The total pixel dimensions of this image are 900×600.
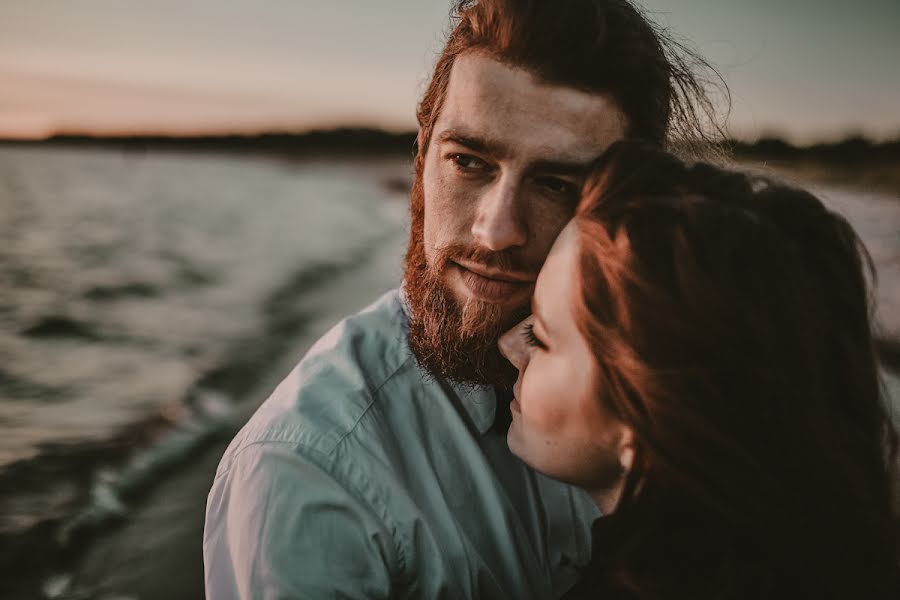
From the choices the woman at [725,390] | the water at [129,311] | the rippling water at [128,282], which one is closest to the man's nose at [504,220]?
the woman at [725,390]

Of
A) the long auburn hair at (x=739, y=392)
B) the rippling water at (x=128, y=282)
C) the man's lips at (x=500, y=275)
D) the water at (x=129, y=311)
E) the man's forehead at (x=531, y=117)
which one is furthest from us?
the rippling water at (x=128, y=282)

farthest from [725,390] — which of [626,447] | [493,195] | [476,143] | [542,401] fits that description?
[476,143]

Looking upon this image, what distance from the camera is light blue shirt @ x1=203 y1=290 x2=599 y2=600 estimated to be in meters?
1.66

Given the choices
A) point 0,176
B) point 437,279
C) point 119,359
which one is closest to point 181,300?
point 119,359

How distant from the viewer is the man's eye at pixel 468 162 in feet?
7.16

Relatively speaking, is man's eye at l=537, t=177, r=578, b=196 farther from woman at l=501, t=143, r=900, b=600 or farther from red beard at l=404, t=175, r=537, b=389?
woman at l=501, t=143, r=900, b=600

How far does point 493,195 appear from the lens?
2.11m

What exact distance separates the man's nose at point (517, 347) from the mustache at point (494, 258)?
0.89 feet

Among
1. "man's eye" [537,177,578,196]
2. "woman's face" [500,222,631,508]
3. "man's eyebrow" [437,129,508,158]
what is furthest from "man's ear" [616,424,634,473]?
"man's eyebrow" [437,129,508,158]

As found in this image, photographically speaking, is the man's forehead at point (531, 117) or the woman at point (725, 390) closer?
the woman at point (725, 390)

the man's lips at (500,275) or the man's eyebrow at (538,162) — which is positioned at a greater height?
the man's eyebrow at (538,162)

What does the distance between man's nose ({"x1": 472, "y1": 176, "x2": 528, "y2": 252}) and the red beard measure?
7 cm

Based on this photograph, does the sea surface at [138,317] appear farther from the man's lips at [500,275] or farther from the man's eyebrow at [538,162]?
the man's lips at [500,275]

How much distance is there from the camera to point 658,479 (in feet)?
4.99
